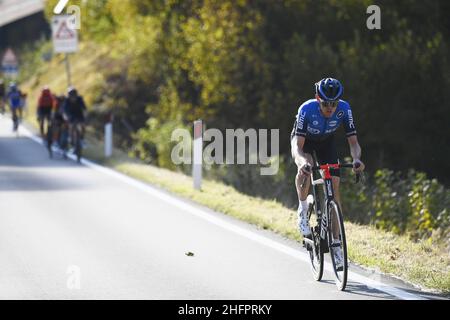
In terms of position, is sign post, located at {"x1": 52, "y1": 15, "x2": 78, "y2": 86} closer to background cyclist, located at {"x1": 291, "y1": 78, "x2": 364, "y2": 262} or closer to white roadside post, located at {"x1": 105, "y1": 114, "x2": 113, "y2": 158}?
white roadside post, located at {"x1": 105, "y1": 114, "x2": 113, "y2": 158}

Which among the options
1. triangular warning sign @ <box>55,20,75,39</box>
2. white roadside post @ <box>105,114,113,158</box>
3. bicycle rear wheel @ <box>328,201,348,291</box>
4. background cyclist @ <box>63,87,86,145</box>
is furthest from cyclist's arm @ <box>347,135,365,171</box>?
triangular warning sign @ <box>55,20,75,39</box>

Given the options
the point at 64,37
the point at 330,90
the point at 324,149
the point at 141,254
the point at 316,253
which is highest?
the point at 64,37

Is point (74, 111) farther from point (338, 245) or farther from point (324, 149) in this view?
point (338, 245)

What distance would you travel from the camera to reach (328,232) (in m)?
8.66

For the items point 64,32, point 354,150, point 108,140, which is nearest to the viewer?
point 354,150

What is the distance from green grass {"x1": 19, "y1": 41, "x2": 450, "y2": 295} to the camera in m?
9.27

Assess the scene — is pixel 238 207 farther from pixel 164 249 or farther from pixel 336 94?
pixel 336 94

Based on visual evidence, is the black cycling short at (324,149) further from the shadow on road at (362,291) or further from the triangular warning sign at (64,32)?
the triangular warning sign at (64,32)

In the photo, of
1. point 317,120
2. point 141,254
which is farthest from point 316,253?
point 141,254

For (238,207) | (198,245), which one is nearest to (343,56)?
(238,207)

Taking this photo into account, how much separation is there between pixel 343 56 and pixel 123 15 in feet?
28.4

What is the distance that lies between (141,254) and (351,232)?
278 centimetres
